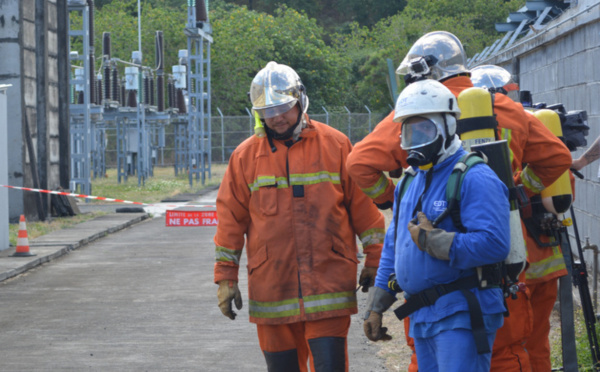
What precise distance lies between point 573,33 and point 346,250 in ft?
17.3

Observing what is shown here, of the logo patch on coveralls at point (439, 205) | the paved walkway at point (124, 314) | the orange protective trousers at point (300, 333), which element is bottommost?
the paved walkway at point (124, 314)

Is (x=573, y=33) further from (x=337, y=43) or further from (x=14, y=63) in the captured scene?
(x=337, y=43)

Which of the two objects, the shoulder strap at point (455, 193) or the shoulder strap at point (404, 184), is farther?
the shoulder strap at point (404, 184)

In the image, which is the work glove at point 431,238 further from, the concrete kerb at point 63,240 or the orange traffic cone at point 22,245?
the orange traffic cone at point 22,245

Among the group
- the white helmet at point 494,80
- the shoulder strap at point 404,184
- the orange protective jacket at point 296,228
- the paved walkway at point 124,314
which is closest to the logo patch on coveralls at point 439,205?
the shoulder strap at point 404,184

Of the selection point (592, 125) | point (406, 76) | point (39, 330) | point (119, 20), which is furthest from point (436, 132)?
point (119, 20)

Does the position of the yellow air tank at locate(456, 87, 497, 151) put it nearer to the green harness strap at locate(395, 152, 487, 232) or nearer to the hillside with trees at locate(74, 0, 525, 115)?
the green harness strap at locate(395, 152, 487, 232)

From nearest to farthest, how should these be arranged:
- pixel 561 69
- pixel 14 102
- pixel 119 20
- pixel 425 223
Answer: pixel 425 223
pixel 561 69
pixel 14 102
pixel 119 20

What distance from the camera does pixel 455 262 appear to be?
394cm

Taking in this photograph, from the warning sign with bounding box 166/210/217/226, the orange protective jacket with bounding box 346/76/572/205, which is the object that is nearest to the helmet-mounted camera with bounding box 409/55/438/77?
the orange protective jacket with bounding box 346/76/572/205

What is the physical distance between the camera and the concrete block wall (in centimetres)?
857

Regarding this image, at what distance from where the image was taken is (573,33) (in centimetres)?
953

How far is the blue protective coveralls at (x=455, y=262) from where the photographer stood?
3.92m

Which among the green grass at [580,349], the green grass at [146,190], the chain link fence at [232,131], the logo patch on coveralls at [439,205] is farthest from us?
the chain link fence at [232,131]
